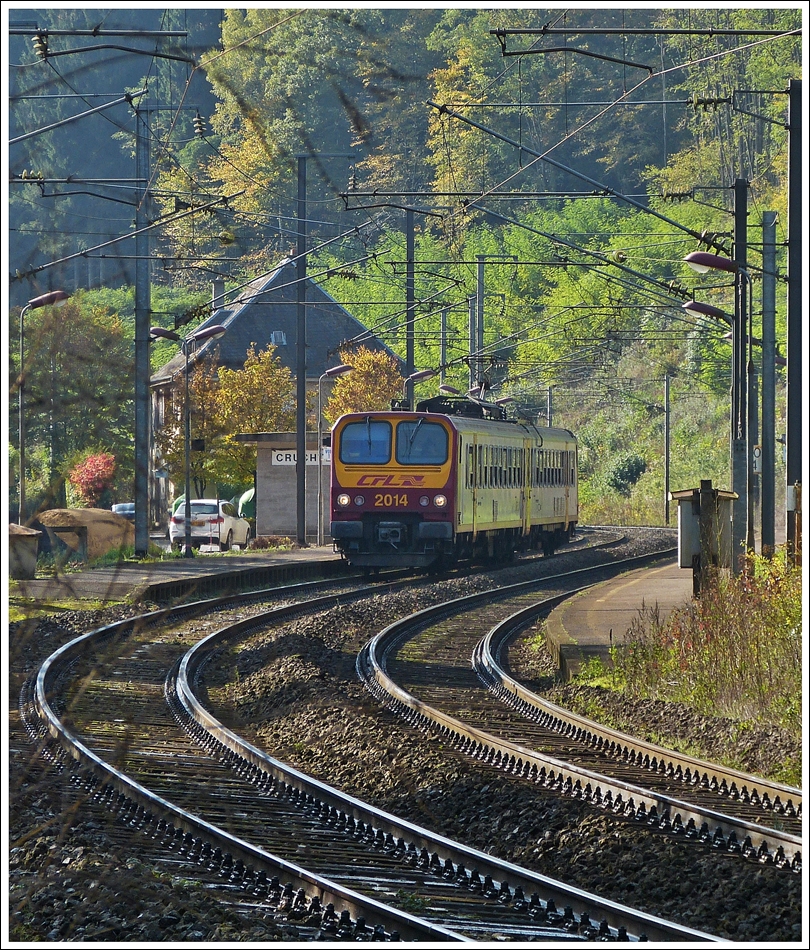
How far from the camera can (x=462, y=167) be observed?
2475 cm

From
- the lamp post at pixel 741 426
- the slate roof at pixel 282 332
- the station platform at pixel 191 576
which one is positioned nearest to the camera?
the lamp post at pixel 741 426

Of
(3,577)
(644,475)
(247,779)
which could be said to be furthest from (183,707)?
(644,475)

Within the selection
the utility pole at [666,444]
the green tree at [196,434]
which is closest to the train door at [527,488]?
the green tree at [196,434]

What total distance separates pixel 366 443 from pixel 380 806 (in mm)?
16032

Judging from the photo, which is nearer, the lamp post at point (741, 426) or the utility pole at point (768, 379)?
the lamp post at point (741, 426)

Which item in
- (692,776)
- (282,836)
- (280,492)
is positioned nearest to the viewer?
(282,836)

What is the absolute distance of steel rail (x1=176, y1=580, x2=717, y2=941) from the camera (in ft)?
18.9

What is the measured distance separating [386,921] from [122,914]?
1175 mm

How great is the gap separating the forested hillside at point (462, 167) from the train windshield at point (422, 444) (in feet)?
6.01

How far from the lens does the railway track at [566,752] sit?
7.55m

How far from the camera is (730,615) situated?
11.9 m

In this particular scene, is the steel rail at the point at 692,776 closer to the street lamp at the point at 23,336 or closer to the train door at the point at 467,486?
the street lamp at the point at 23,336

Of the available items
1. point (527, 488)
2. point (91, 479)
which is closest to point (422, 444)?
point (527, 488)

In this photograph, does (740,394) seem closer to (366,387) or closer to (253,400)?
(253,400)
